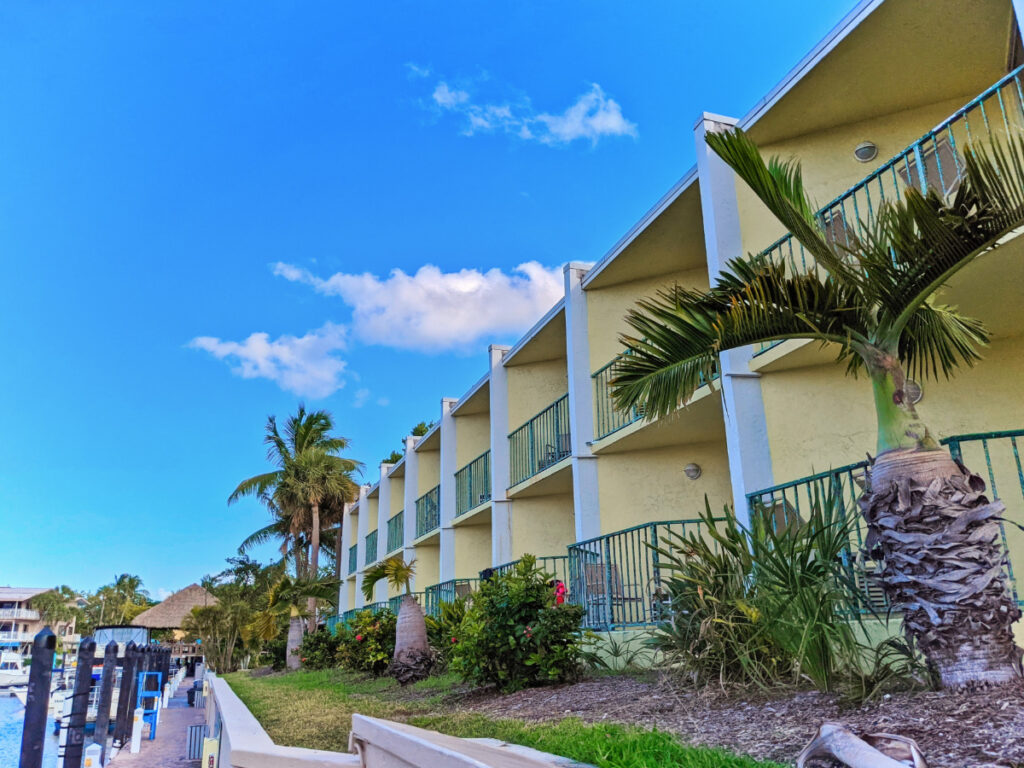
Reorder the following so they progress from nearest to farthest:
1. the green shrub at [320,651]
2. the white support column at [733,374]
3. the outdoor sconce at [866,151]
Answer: the white support column at [733,374] → the outdoor sconce at [866,151] → the green shrub at [320,651]

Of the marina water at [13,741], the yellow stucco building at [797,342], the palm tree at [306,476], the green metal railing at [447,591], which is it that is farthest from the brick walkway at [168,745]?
the yellow stucco building at [797,342]

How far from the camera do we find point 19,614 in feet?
292

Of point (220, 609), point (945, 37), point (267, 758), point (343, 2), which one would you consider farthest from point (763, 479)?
point (220, 609)

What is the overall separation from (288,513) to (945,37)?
A: 32649 mm

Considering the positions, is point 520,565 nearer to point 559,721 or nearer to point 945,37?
point 559,721

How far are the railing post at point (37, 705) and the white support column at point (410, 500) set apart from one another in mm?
13155

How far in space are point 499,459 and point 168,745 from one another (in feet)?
36.2

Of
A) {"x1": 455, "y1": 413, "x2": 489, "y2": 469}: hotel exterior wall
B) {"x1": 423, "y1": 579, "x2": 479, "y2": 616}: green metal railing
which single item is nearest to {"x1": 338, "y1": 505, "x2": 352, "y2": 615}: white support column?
{"x1": 455, "y1": 413, "x2": 489, "y2": 469}: hotel exterior wall

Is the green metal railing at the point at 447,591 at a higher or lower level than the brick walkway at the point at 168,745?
higher

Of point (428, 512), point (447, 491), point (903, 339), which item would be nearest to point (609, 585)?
point (903, 339)

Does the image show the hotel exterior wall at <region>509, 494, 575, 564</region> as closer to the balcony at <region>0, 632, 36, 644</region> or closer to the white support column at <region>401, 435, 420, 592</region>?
the white support column at <region>401, 435, 420, 592</region>

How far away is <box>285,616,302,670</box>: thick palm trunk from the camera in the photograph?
77.9 ft

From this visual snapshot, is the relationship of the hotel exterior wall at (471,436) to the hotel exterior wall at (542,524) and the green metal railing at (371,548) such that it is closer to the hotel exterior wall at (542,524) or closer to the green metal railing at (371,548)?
the hotel exterior wall at (542,524)

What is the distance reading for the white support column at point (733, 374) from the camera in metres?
8.60
